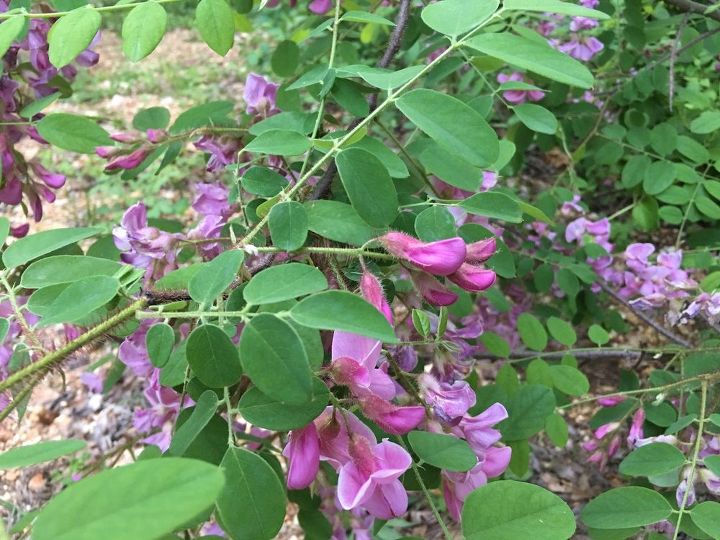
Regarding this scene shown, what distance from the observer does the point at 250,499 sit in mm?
704

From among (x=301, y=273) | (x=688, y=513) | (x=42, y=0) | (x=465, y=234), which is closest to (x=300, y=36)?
(x=42, y=0)

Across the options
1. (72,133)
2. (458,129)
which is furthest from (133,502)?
(72,133)

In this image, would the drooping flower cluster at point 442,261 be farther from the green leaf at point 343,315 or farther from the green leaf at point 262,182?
→ the green leaf at point 262,182

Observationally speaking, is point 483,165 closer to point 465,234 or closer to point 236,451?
point 465,234

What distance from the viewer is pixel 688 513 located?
3.06ft

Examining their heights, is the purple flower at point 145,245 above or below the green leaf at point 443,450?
above

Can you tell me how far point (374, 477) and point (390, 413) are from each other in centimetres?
8

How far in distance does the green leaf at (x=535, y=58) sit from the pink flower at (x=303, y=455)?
0.51 m

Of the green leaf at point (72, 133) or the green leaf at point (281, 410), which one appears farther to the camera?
the green leaf at point (72, 133)

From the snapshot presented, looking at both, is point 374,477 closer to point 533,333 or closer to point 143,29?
point 143,29

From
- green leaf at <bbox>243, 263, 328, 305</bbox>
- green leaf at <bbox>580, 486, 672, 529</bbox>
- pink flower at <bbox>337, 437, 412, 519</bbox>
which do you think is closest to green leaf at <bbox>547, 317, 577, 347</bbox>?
green leaf at <bbox>580, 486, 672, 529</bbox>

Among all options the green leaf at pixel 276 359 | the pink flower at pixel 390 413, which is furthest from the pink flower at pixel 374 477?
the green leaf at pixel 276 359

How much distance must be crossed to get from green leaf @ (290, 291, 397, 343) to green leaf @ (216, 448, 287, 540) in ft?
0.65

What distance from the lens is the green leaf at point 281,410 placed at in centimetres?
70
